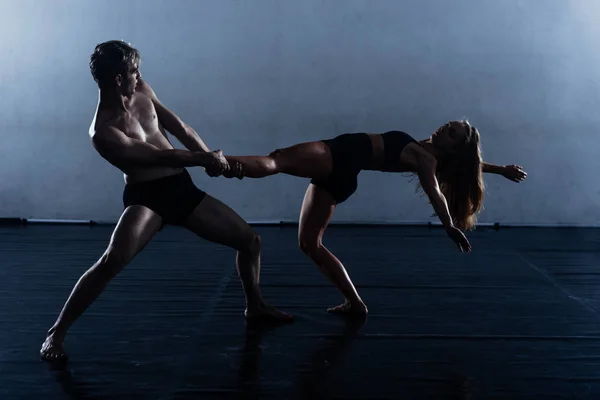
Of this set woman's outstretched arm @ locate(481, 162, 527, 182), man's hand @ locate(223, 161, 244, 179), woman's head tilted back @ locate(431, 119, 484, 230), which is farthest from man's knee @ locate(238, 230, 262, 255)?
woman's outstretched arm @ locate(481, 162, 527, 182)

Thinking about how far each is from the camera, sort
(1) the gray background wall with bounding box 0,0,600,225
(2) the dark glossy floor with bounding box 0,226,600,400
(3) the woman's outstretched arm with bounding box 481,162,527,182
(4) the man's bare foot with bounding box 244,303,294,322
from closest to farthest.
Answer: (2) the dark glossy floor with bounding box 0,226,600,400 < (4) the man's bare foot with bounding box 244,303,294,322 < (3) the woman's outstretched arm with bounding box 481,162,527,182 < (1) the gray background wall with bounding box 0,0,600,225

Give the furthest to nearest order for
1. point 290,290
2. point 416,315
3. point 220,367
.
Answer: point 290,290 → point 416,315 → point 220,367

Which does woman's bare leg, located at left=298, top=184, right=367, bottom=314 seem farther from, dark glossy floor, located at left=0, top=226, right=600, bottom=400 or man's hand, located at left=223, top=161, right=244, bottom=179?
man's hand, located at left=223, top=161, right=244, bottom=179

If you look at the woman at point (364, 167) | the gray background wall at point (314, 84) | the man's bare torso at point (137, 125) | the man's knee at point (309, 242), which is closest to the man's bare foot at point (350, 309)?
the woman at point (364, 167)

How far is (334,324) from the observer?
2627 mm

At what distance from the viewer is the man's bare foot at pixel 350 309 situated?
9.23 feet

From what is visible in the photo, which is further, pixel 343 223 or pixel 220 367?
pixel 343 223

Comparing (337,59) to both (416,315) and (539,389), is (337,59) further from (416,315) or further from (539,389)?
(539,389)

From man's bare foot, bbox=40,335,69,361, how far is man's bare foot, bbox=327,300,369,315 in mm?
1105

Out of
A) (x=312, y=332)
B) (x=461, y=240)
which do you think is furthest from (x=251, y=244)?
(x=461, y=240)

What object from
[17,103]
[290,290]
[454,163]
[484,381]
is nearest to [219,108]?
[17,103]

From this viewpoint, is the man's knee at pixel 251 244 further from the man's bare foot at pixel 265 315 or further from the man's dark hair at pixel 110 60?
the man's dark hair at pixel 110 60

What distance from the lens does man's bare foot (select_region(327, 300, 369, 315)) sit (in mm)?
2814

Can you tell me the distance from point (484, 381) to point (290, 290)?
5.09 feet
